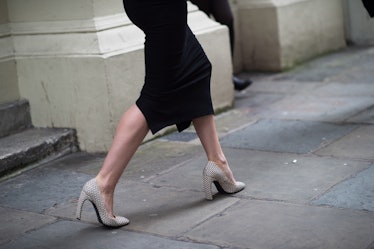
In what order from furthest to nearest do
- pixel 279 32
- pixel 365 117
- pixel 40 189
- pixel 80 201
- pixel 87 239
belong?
pixel 279 32
pixel 365 117
pixel 40 189
pixel 80 201
pixel 87 239

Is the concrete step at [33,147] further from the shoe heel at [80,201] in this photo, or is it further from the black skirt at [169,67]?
the black skirt at [169,67]

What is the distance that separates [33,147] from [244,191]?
1.63 m

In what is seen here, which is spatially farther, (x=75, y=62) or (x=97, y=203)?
(x=75, y=62)

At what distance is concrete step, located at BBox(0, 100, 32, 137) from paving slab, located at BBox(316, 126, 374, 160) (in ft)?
7.12

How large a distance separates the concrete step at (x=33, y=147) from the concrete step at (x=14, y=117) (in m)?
0.05

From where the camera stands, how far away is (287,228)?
12.5 feet

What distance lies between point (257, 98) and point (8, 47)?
2.31 m

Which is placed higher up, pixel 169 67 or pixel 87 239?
pixel 169 67

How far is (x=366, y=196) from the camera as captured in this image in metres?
4.19

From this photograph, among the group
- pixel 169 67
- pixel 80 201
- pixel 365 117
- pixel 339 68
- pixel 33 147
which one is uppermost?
pixel 169 67

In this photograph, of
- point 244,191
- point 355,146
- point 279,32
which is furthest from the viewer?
point 279,32

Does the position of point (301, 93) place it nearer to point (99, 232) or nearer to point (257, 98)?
point (257, 98)

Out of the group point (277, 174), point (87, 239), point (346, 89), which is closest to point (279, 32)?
point (346, 89)

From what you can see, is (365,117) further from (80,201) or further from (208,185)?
(80,201)
